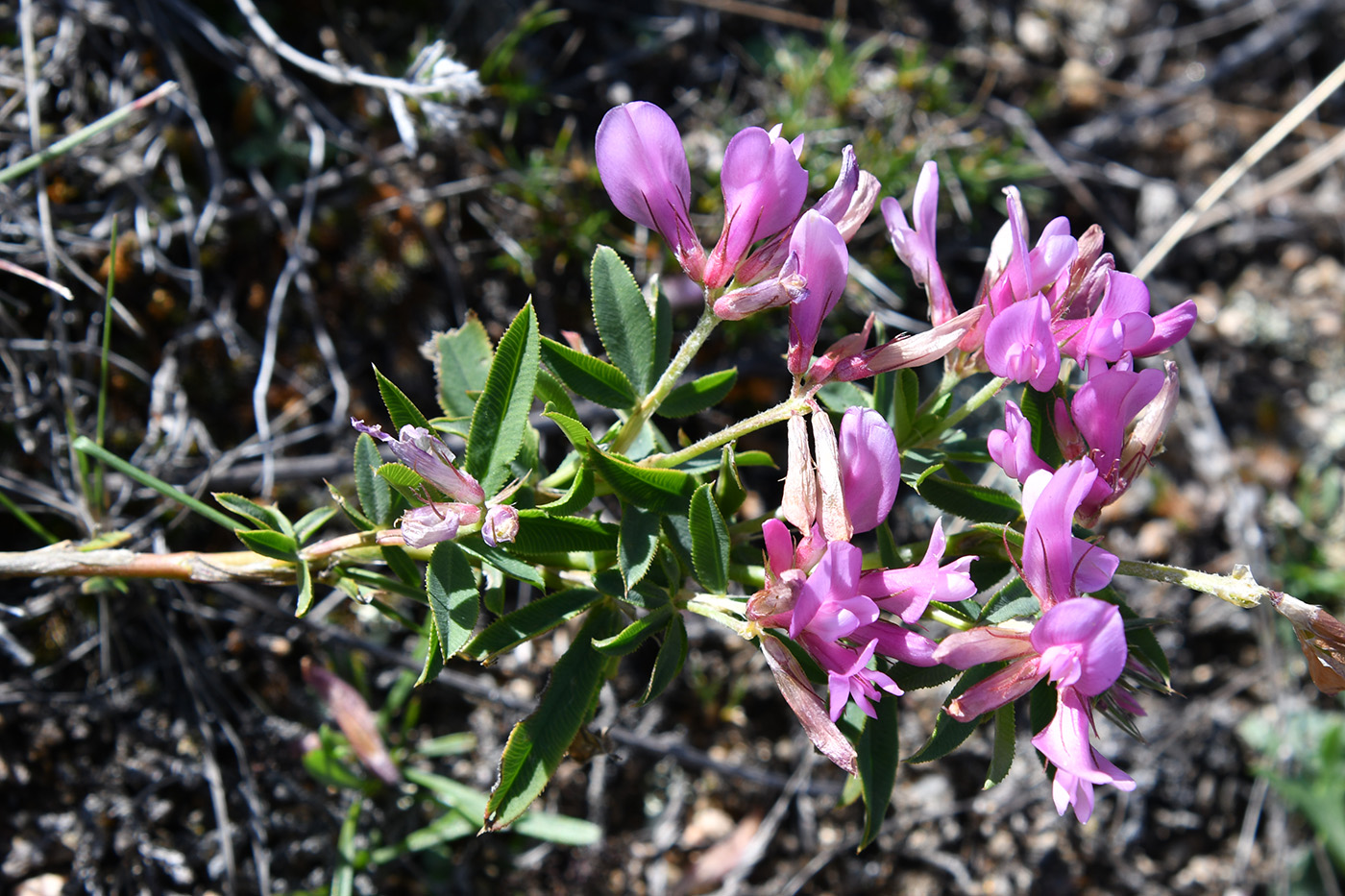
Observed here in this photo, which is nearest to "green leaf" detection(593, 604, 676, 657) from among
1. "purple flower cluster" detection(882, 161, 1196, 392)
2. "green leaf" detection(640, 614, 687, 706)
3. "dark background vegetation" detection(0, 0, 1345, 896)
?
"green leaf" detection(640, 614, 687, 706)

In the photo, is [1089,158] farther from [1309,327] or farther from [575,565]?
[575,565]

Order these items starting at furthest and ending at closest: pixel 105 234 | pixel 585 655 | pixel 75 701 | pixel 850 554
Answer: pixel 105 234 → pixel 75 701 → pixel 585 655 → pixel 850 554

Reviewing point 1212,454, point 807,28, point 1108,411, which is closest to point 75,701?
point 1108,411

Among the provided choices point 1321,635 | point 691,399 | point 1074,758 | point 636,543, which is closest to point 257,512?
point 636,543

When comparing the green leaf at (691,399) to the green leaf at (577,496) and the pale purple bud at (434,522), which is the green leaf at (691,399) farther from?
the pale purple bud at (434,522)

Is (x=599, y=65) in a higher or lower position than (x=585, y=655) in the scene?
higher

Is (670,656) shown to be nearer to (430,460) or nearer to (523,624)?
(523,624)

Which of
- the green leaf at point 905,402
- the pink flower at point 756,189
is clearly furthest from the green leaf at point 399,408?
the green leaf at point 905,402
